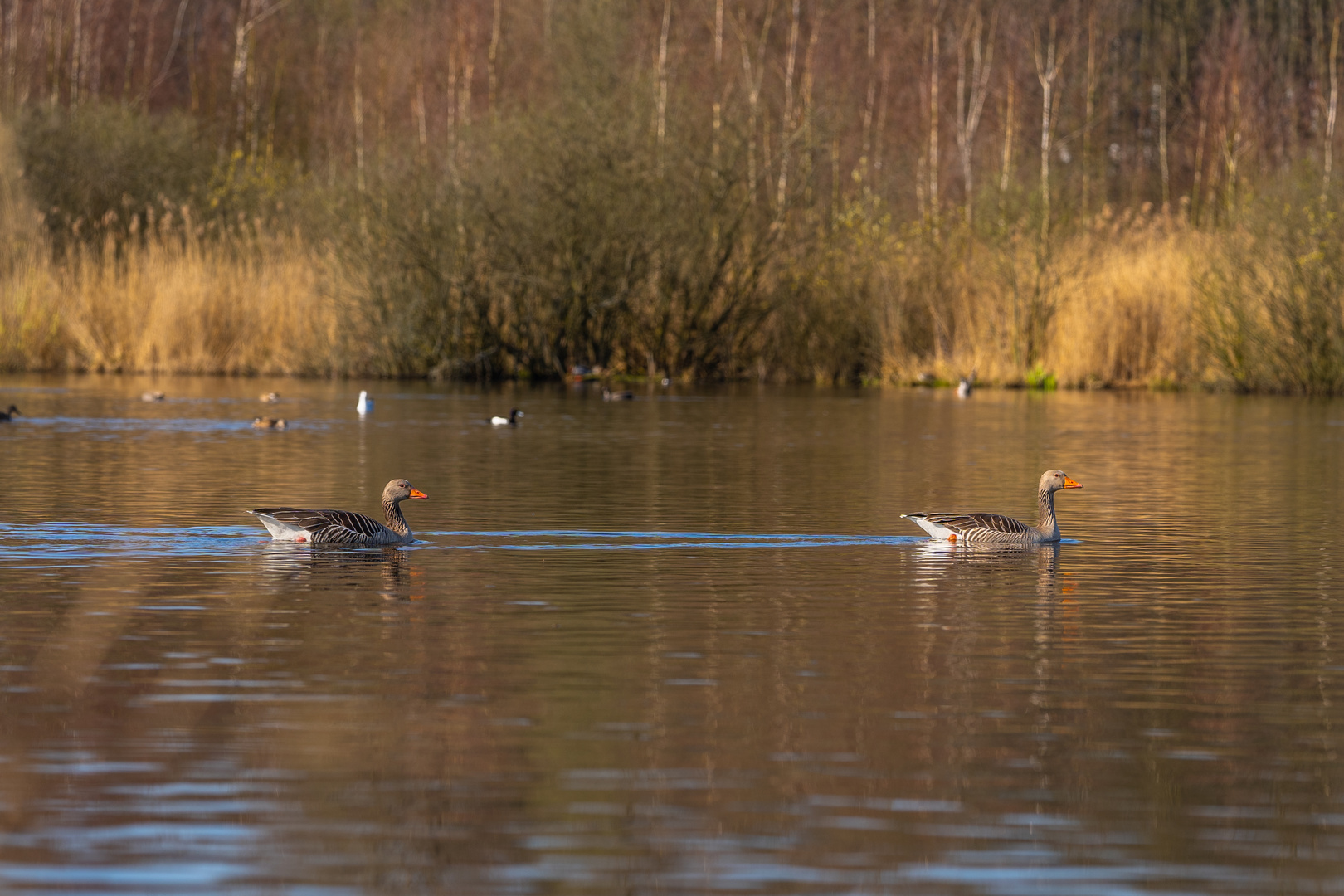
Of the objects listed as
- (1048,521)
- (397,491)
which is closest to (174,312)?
(397,491)

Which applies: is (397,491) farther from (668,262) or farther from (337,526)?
(668,262)

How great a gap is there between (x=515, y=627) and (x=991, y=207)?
31.3 m

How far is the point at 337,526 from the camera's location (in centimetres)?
1400

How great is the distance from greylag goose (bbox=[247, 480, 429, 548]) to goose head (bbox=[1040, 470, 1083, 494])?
176 inches

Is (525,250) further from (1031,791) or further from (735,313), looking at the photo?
(1031,791)

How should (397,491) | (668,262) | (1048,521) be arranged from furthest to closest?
(668,262) → (1048,521) → (397,491)

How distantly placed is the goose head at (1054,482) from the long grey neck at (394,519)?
448 centimetres

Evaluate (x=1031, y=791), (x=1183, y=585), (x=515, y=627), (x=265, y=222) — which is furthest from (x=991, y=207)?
(x=1031, y=791)

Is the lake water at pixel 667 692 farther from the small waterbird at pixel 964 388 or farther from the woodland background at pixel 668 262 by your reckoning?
the woodland background at pixel 668 262

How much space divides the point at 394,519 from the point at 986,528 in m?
3.97

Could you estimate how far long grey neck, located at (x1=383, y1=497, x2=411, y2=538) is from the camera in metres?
14.4

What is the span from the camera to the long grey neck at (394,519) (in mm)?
14372

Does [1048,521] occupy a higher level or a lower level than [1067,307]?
lower

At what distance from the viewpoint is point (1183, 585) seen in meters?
12.6
